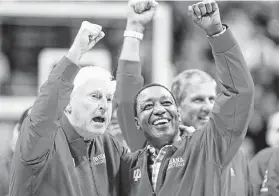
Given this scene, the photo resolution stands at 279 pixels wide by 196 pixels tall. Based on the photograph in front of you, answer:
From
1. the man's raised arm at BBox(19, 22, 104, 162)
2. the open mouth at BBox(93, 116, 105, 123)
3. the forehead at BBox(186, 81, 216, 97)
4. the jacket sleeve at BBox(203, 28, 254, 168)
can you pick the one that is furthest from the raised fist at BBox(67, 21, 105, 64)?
the forehead at BBox(186, 81, 216, 97)

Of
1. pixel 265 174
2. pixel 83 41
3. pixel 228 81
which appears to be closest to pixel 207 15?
pixel 228 81

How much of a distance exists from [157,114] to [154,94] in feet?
0.45

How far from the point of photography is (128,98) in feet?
13.5

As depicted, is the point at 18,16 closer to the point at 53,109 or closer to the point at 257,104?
the point at 257,104

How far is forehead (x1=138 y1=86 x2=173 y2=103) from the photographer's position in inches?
144

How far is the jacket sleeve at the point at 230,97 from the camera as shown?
120 inches

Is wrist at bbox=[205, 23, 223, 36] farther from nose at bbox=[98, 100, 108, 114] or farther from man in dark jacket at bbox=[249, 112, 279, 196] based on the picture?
man in dark jacket at bbox=[249, 112, 279, 196]

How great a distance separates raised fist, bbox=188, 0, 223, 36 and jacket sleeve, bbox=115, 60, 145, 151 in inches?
45.7

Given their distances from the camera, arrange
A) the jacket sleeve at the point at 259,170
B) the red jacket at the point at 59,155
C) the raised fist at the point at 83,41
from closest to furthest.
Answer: the red jacket at the point at 59,155 → the raised fist at the point at 83,41 → the jacket sleeve at the point at 259,170

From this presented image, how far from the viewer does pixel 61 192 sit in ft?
10.8

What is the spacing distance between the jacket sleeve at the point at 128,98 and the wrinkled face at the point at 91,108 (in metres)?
0.55

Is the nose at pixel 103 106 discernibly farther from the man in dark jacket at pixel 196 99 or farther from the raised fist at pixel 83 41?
the man in dark jacket at pixel 196 99

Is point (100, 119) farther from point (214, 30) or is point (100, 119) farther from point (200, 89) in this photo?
point (200, 89)

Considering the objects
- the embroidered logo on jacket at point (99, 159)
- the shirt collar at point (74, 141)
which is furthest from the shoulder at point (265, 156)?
the shirt collar at point (74, 141)
